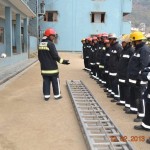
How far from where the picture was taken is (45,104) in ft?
27.3

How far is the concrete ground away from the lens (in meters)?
5.23

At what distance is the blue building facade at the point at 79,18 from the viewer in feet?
131

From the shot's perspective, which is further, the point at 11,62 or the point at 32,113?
the point at 11,62

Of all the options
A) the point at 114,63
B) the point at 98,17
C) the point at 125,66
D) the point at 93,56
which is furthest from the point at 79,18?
the point at 125,66

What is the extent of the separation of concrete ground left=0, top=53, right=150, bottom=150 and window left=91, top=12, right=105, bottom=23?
1236 inches

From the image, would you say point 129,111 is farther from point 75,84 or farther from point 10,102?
point 75,84

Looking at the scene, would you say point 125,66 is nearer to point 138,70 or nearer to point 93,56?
point 138,70

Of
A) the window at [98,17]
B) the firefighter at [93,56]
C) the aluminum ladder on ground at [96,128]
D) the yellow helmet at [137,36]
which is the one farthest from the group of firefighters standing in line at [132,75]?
the window at [98,17]

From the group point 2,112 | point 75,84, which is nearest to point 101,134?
point 2,112

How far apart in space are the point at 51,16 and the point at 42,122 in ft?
117

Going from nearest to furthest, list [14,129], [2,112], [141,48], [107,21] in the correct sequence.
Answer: [14,129]
[141,48]
[2,112]
[107,21]

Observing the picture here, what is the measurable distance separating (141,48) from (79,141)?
265cm

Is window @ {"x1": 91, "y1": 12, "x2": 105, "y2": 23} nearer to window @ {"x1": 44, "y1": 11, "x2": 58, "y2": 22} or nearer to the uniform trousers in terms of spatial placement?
window @ {"x1": 44, "y1": 11, "x2": 58, "y2": 22}
